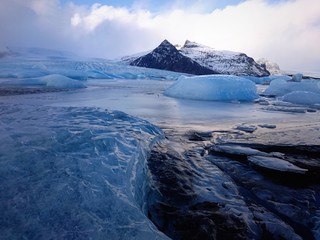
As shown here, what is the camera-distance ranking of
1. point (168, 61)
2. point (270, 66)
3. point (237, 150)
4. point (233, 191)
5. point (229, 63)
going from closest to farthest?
point (233, 191) < point (237, 150) < point (229, 63) < point (168, 61) < point (270, 66)

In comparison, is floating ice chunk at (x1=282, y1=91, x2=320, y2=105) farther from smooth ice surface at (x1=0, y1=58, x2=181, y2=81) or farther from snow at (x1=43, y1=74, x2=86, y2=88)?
smooth ice surface at (x1=0, y1=58, x2=181, y2=81)

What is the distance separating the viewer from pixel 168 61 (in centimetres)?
3822

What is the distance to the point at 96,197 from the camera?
5.43 ft

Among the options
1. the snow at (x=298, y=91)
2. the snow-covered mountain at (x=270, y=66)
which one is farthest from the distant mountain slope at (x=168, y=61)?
the snow at (x=298, y=91)

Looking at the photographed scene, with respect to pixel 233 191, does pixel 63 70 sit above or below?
below

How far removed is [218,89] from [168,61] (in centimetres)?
3050

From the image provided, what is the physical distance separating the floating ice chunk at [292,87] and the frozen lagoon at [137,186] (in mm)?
8168

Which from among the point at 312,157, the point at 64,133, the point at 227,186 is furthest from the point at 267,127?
the point at 64,133

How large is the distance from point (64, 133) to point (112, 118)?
119 centimetres

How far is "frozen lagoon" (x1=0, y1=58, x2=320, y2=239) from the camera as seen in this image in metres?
1.45

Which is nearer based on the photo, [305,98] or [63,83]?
[305,98]

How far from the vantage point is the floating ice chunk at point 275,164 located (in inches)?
97.1

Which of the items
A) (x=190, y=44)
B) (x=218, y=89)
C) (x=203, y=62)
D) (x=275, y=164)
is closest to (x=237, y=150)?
(x=275, y=164)

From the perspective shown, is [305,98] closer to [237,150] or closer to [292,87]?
[292,87]
